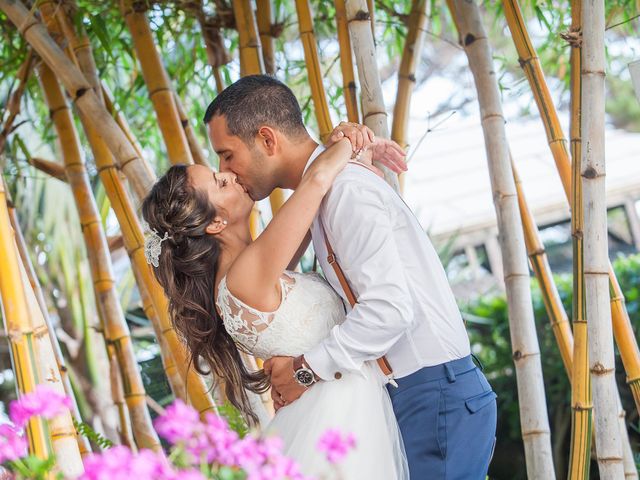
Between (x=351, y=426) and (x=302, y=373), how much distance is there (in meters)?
0.14

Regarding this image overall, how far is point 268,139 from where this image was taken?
183 cm

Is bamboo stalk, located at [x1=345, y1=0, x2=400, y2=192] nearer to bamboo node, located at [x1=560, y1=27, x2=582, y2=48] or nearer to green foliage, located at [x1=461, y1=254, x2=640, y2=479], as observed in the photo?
bamboo node, located at [x1=560, y1=27, x2=582, y2=48]

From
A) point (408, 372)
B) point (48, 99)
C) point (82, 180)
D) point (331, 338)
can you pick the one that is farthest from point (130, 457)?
point (48, 99)

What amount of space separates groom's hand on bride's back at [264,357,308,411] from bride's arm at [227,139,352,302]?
5.0 inches

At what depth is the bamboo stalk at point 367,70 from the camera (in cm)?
215

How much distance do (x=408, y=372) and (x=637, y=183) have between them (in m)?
5.95

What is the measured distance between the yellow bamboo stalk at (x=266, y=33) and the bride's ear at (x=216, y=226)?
3.53 feet

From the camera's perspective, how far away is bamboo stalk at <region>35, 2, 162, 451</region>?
8.71 feet

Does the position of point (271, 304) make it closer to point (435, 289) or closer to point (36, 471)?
point (435, 289)

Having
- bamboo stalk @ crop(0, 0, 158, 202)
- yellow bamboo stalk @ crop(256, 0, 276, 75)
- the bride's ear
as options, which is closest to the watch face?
the bride's ear

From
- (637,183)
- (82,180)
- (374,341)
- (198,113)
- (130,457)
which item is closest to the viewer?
(130,457)

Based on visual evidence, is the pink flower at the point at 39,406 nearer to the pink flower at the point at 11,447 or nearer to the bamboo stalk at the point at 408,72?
the pink flower at the point at 11,447

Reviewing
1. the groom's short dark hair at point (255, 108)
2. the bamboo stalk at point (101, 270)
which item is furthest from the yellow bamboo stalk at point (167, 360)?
the groom's short dark hair at point (255, 108)

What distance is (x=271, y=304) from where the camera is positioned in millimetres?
1703
